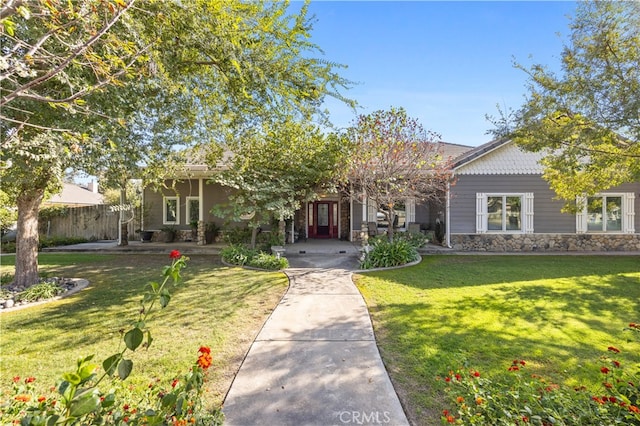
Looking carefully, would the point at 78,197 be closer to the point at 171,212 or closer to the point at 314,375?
the point at 171,212

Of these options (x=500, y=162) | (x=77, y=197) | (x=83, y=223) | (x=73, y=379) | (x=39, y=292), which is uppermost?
(x=500, y=162)

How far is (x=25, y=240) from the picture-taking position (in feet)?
23.2

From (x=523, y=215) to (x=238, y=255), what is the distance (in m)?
11.8

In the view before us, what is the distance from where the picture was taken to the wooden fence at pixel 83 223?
1622 cm

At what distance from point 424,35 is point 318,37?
3.51 meters

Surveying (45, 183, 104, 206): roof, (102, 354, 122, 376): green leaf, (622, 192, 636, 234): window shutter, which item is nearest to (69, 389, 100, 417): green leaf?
(102, 354, 122, 376): green leaf

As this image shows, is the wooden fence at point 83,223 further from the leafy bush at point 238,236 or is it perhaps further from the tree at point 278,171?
the tree at point 278,171

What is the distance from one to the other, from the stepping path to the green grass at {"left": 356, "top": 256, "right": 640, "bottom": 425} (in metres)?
0.27

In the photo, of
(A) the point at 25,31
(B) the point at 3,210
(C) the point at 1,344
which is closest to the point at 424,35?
(A) the point at 25,31

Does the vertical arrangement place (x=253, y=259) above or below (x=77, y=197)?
below

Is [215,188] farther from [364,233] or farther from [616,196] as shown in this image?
[616,196]

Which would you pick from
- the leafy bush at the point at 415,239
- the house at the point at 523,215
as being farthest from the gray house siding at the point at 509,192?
the leafy bush at the point at 415,239

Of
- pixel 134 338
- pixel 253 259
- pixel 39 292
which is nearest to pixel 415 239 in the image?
pixel 253 259

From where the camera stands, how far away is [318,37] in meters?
6.02
